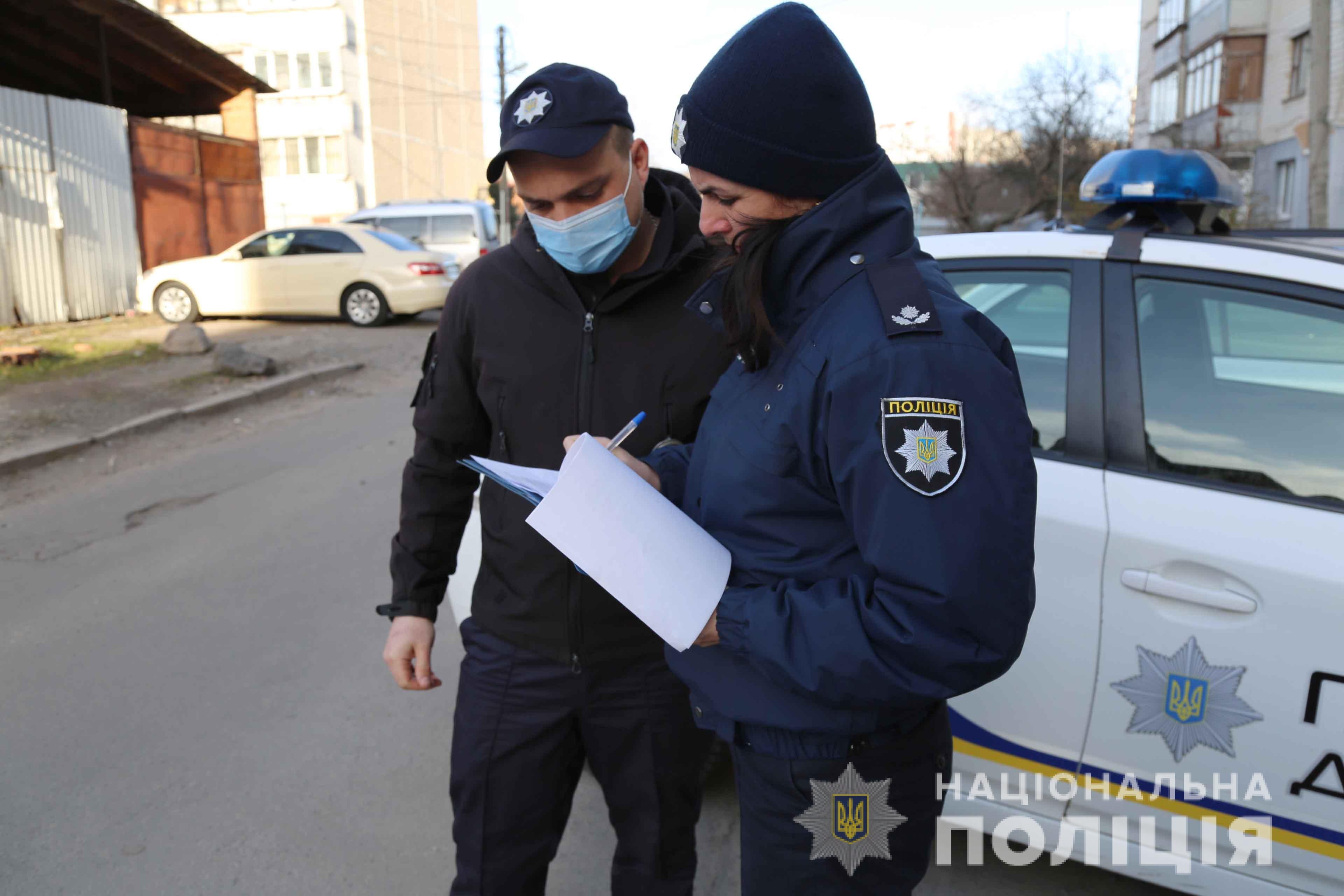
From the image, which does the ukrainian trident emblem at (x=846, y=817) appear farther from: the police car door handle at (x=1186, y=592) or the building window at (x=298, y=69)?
the building window at (x=298, y=69)

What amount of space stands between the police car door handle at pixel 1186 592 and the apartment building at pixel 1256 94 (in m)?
22.2

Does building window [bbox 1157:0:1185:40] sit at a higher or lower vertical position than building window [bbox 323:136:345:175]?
higher

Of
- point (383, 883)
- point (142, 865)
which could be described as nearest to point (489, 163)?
point (383, 883)

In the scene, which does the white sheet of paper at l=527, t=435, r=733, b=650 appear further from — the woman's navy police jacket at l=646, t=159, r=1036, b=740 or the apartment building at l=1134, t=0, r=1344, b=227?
the apartment building at l=1134, t=0, r=1344, b=227

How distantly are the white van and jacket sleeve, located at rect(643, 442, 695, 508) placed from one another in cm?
1616

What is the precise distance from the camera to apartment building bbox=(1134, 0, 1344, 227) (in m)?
23.4

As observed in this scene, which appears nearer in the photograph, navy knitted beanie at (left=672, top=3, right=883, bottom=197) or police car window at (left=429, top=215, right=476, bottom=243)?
navy knitted beanie at (left=672, top=3, right=883, bottom=197)

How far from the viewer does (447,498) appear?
7.38 feet

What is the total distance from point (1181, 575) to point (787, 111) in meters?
1.43

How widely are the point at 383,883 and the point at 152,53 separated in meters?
18.2

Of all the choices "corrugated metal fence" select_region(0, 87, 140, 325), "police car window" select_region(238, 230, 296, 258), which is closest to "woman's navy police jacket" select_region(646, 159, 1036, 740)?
"corrugated metal fence" select_region(0, 87, 140, 325)

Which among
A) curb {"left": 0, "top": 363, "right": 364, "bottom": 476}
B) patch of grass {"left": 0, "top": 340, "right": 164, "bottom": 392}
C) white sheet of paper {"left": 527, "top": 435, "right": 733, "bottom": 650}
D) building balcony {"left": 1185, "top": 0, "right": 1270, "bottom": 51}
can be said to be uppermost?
building balcony {"left": 1185, "top": 0, "right": 1270, "bottom": 51}

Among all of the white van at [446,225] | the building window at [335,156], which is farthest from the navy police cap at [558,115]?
the building window at [335,156]

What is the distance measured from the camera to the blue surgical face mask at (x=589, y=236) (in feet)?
6.80
